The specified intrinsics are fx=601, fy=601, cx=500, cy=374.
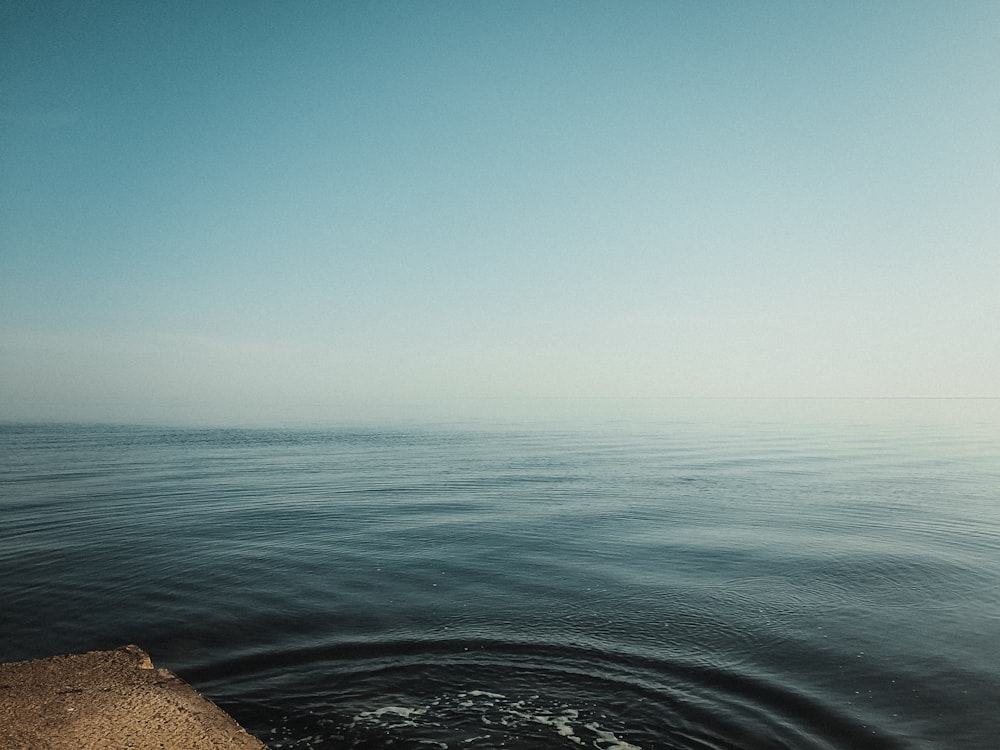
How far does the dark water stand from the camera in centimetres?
595

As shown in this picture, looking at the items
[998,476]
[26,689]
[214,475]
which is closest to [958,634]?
[26,689]

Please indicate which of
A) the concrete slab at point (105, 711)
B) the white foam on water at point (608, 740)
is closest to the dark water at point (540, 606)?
the white foam on water at point (608, 740)

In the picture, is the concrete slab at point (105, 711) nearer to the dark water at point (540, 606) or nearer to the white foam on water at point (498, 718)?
the dark water at point (540, 606)

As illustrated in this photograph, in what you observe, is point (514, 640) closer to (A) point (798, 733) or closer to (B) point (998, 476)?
(A) point (798, 733)

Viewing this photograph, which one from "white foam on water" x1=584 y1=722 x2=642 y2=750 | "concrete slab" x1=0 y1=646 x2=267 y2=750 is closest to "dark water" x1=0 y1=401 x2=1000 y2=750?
"white foam on water" x1=584 y1=722 x2=642 y2=750

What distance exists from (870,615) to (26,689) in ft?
34.3

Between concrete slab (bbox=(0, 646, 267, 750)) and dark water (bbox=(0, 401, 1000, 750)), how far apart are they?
0.83 m

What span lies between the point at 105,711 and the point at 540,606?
230 inches

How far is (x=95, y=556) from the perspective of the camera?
12492mm

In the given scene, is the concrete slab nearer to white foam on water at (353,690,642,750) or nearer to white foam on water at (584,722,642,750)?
white foam on water at (353,690,642,750)

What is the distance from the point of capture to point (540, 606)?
9.23 m

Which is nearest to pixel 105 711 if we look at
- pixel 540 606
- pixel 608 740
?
pixel 608 740

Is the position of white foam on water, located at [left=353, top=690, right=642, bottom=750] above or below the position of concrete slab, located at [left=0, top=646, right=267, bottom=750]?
below

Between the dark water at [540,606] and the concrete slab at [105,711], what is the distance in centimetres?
83
